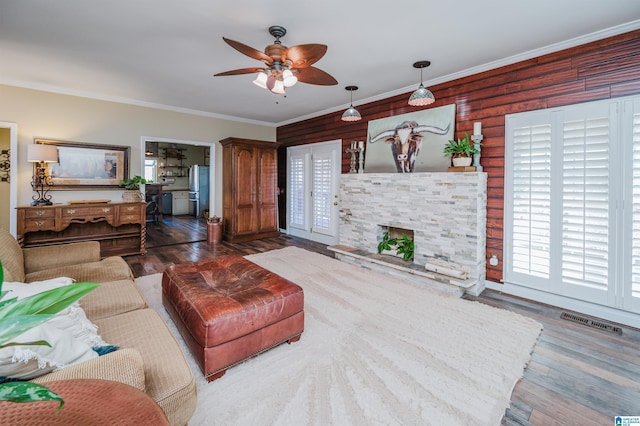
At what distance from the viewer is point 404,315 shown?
285 centimetres

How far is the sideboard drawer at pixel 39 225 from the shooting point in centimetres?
415

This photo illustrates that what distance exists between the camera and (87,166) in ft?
16.2

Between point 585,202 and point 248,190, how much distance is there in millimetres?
5426

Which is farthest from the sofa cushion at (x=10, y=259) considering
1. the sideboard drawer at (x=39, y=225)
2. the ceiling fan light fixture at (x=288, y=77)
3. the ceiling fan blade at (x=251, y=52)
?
the ceiling fan light fixture at (x=288, y=77)

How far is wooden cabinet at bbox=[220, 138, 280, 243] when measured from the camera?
20.2 feet

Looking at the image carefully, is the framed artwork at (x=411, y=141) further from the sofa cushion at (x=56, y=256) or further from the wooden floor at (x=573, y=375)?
the sofa cushion at (x=56, y=256)

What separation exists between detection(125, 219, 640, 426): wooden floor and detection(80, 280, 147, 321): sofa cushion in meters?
2.43

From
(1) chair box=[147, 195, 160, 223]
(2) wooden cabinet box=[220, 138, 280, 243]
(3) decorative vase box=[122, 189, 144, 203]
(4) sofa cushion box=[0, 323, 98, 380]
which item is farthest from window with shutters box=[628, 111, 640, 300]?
(1) chair box=[147, 195, 160, 223]

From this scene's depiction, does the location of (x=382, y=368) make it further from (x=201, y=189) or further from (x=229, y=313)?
(x=201, y=189)

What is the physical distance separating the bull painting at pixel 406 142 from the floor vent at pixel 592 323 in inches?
96.3

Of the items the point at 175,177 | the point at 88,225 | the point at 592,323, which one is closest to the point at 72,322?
the point at 592,323

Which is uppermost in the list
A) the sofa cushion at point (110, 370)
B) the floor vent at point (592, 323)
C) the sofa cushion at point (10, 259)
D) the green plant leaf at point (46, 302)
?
the green plant leaf at point (46, 302)

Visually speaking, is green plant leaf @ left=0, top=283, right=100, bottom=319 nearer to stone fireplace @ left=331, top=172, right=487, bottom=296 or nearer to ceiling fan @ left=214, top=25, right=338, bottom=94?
ceiling fan @ left=214, top=25, right=338, bottom=94

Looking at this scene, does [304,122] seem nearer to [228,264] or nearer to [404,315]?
[228,264]
